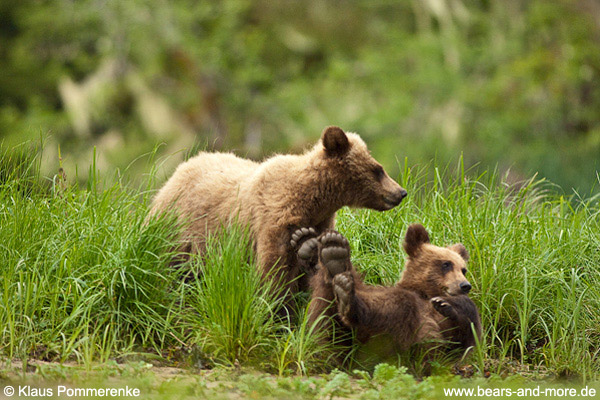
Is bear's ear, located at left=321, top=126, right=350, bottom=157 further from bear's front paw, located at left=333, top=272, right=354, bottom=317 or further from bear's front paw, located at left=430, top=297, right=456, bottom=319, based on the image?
bear's front paw, located at left=430, top=297, right=456, bottom=319

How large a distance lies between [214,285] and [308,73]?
1661 centimetres

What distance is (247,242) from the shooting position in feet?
16.3

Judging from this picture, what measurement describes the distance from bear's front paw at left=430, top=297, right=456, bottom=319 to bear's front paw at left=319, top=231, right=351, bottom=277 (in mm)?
553

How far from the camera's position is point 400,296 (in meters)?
4.59

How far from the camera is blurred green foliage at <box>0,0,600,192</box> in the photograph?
53.4ft

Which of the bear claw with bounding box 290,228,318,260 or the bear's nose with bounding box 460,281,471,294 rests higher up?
the bear claw with bounding box 290,228,318,260

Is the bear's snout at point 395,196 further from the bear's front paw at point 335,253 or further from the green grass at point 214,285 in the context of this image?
the bear's front paw at point 335,253

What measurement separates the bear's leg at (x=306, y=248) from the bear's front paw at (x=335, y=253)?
0.20 meters

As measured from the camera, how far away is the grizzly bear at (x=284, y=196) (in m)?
4.90

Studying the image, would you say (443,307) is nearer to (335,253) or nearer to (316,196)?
(335,253)

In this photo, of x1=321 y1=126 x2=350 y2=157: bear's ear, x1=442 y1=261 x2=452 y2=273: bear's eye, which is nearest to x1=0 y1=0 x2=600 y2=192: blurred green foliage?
x1=321 y1=126 x2=350 y2=157: bear's ear

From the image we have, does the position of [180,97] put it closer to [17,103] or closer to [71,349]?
[17,103]

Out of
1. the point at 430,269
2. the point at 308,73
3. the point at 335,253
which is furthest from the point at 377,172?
the point at 308,73

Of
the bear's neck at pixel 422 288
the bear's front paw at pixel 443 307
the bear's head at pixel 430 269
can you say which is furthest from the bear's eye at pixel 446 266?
the bear's front paw at pixel 443 307
